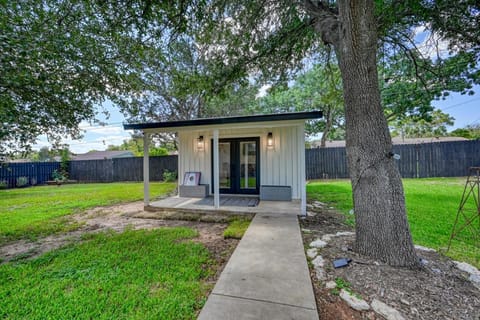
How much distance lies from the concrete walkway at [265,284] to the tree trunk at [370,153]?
3.18 ft

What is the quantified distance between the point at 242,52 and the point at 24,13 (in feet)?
12.5

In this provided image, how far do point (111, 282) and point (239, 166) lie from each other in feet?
15.6

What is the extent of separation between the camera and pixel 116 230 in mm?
4156

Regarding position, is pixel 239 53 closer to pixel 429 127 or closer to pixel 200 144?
pixel 200 144

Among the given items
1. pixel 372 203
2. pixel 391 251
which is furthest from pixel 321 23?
pixel 391 251

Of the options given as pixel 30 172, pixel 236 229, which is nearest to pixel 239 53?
pixel 236 229

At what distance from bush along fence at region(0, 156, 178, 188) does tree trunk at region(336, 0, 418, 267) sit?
450 inches

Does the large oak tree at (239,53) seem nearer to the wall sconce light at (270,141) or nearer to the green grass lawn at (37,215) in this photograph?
the wall sconce light at (270,141)

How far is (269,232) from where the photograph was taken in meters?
3.53

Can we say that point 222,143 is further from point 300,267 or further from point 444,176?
point 444,176

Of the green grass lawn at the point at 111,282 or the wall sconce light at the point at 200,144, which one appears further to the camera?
the wall sconce light at the point at 200,144

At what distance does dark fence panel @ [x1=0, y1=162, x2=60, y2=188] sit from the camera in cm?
1130

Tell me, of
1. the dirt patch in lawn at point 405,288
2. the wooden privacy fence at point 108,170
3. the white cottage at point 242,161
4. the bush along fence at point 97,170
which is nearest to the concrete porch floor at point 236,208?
the white cottage at point 242,161

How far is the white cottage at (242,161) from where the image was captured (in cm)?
595
